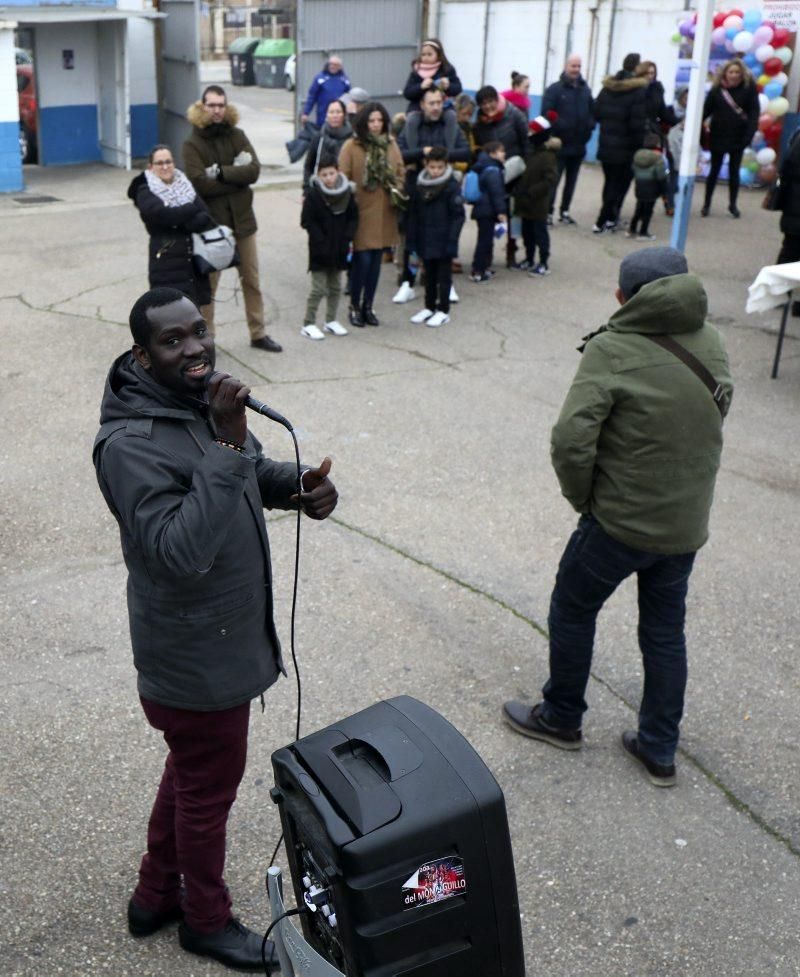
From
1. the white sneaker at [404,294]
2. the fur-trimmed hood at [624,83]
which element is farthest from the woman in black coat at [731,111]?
the white sneaker at [404,294]

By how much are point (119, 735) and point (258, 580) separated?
63.0 inches

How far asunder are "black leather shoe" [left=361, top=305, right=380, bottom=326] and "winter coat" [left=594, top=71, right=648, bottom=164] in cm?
451

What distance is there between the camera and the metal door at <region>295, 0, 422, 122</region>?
54.5 ft

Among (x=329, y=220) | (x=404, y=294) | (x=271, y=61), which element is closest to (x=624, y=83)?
(x=404, y=294)

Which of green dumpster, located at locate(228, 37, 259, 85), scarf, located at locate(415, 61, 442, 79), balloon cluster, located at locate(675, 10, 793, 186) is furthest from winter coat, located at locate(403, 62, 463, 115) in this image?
green dumpster, located at locate(228, 37, 259, 85)

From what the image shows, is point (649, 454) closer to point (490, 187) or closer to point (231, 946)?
point (231, 946)

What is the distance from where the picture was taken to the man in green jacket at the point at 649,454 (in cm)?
366

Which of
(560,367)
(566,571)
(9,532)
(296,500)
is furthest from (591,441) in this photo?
(560,367)

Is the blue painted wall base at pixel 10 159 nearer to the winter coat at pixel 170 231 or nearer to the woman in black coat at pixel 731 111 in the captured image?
the winter coat at pixel 170 231

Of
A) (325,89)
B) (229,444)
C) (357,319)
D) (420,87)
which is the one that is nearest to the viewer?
(229,444)

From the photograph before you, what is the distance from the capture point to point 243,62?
34.7 m

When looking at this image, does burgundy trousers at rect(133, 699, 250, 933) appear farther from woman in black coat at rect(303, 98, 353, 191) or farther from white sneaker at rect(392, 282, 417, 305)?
white sneaker at rect(392, 282, 417, 305)

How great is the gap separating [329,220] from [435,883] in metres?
6.79

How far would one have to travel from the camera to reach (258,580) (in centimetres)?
288
